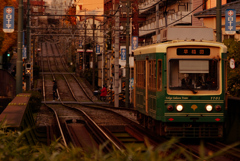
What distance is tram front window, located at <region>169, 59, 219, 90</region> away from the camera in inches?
533

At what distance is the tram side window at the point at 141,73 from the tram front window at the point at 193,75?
93.4 inches

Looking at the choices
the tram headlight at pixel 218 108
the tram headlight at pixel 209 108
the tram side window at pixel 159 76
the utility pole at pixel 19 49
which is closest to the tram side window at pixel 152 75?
the tram side window at pixel 159 76

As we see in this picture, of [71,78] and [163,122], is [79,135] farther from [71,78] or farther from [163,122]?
[71,78]

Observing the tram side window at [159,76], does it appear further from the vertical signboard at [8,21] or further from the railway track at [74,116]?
the vertical signboard at [8,21]

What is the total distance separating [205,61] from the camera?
13.7m

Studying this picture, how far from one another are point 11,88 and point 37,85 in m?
28.9

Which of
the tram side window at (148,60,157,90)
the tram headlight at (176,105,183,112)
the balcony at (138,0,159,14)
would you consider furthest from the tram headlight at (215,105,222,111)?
the balcony at (138,0,159,14)

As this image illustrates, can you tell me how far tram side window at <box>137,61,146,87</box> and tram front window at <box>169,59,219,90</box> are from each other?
2.37m

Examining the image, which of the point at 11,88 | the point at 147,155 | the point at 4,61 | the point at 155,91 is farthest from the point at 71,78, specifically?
the point at 147,155

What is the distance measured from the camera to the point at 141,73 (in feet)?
54.2

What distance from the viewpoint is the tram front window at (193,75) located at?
533 inches

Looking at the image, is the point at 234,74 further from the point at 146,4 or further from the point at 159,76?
the point at 146,4

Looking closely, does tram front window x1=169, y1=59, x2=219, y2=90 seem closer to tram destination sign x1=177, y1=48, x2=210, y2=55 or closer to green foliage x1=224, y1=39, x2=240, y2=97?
tram destination sign x1=177, y1=48, x2=210, y2=55

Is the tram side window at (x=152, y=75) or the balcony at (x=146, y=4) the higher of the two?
the balcony at (x=146, y=4)
